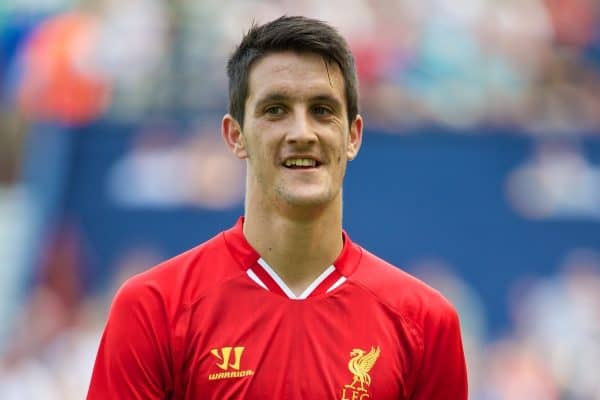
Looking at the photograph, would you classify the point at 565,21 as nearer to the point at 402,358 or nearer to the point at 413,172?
the point at 413,172

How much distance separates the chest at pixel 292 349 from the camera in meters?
3.41

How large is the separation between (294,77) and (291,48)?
10cm

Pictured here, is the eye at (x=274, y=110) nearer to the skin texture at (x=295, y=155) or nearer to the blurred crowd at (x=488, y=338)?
the skin texture at (x=295, y=155)

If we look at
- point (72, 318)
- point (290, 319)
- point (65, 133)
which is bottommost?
point (72, 318)

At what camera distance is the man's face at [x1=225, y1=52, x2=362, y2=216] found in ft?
11.3

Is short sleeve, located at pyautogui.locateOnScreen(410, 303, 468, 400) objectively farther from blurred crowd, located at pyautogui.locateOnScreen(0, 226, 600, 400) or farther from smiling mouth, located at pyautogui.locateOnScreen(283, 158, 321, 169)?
blurred crowd, located at pyautogui.locateOnScreen(0, 226, 600, 400)

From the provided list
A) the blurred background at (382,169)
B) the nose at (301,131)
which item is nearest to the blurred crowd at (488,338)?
the blurred background at (382,169)

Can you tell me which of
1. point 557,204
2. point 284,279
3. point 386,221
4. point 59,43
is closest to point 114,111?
point 59,43

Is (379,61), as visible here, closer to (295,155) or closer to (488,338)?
(488,338)

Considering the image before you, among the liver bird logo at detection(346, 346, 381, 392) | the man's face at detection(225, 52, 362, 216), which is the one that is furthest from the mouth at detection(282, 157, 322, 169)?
the liver bird logo at detection(346, 346, 381, 392)

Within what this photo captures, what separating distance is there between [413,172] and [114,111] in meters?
2.85

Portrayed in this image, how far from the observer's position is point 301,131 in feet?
11.2

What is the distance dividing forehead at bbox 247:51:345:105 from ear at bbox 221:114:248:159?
115 millimetres

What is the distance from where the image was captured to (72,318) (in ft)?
38.5
